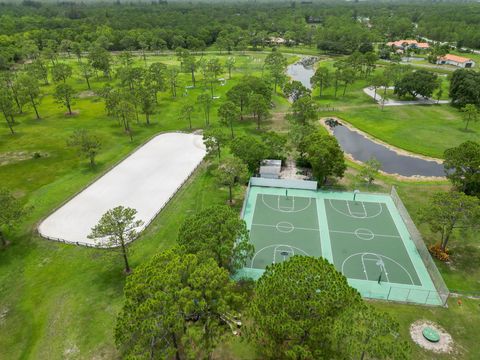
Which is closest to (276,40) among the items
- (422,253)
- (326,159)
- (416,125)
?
(416,125)

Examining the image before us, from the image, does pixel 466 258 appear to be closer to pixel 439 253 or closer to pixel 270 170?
pixel 439 253

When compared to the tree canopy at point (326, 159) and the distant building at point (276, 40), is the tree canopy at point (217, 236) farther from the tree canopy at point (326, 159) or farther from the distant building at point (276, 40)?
the distant building at point (276, 40)

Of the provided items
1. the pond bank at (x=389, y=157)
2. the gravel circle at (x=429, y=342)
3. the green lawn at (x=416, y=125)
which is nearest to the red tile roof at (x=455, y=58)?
the green lawn at (x=416, y=125)

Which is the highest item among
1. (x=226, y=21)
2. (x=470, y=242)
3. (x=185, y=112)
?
(x=226, y=21)

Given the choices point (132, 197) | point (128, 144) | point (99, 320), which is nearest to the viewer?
point (99, 320)

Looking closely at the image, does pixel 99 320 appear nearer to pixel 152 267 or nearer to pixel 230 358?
pixel 152 267

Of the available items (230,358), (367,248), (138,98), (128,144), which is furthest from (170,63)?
(230,358)

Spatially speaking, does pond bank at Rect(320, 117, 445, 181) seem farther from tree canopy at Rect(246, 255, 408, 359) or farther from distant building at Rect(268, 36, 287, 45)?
distant building at Rect(268, 36, 287, 45)
